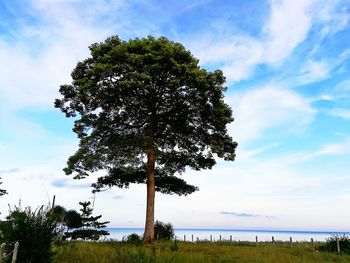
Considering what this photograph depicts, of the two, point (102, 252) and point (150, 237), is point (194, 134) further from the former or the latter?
point (102, 252)

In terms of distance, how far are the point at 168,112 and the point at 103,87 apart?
519cm

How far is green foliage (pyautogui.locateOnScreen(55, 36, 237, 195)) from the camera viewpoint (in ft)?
88.6

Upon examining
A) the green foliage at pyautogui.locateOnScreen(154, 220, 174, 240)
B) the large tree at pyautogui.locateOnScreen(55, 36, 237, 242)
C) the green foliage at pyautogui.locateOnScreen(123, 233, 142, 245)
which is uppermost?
the large tree at pyautogui.locateOnScreen(55, 36, 237, 242)

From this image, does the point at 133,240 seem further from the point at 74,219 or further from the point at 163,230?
the point at 74,219

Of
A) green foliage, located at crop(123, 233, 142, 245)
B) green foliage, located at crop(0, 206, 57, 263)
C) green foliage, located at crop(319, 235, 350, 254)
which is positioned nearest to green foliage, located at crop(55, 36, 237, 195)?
green foliage, located at crop(123, 233, 142, 245)

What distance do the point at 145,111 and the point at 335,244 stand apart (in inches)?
668

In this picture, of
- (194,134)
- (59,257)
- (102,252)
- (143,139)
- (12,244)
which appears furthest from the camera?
(194,134)

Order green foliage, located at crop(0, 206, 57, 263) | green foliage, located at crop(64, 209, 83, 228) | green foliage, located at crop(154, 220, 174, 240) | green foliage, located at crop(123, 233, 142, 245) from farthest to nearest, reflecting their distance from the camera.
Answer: green foliage, located at crop(64, 209, 83, 228), green foliage, located at crop(154, 220, 174, 240), green foliage, located at crop(123, 233, 142, 245), green foliage, located at crop(0, 206, 57, 263)

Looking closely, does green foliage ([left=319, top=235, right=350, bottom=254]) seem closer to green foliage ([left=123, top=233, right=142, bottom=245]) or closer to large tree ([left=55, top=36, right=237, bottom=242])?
large tree ([left=55, top=36, right=237, bottom=242])

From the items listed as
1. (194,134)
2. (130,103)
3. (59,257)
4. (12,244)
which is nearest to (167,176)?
(194,134)

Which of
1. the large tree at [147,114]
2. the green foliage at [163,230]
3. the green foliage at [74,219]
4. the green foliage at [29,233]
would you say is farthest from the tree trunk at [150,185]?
the green foliage at [29,233]

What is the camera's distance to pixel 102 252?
18.0 meters

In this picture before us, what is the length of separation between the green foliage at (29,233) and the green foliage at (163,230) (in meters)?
25.6

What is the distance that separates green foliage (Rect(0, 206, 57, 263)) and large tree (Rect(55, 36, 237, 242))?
45.1 ft
